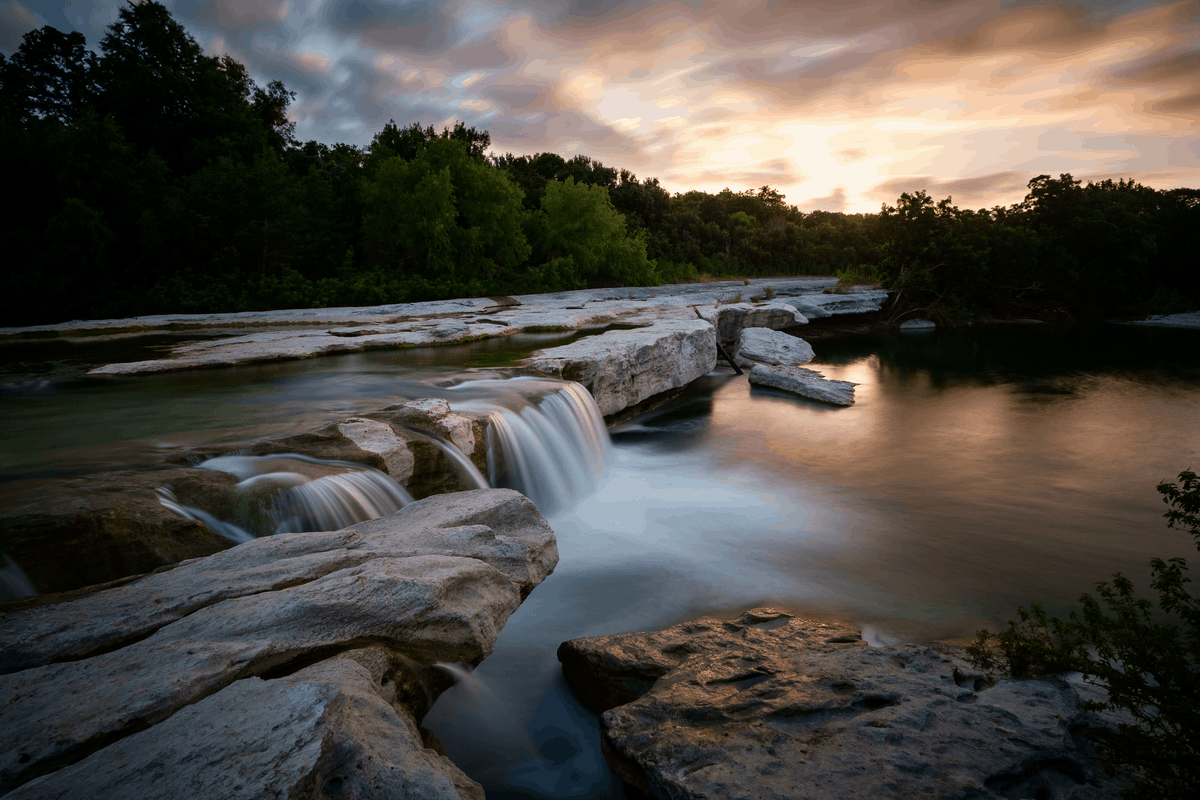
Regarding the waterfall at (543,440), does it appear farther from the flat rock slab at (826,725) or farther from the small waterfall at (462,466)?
the flat rock slab at (826,725)

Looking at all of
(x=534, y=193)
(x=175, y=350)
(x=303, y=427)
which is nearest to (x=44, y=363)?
(x=175, y=350)

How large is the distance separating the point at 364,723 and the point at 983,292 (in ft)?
110

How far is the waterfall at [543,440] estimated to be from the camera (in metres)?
5.74

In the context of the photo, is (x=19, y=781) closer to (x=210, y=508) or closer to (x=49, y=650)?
(x=49, y=650)

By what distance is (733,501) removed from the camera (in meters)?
6.85

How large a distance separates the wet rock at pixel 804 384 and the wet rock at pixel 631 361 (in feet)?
4.72

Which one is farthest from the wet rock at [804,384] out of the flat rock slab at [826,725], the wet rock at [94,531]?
the wet rock at [94,531]

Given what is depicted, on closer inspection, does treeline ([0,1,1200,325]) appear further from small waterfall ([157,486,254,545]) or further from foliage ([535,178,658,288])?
small waterfall ([157,486,254,545])

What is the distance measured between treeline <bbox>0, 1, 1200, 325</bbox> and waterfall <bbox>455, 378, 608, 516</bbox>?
10594 mm

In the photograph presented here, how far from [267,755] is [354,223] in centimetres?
2241

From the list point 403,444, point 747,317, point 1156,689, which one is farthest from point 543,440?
point 747,317

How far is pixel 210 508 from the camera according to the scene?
11.2ft

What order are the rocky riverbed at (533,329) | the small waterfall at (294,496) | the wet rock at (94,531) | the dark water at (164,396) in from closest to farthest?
the wet rock at (94,531) < the small waterfall at (294,496) < the dark water at (164,396) < the rocky riverbed at (533,329)

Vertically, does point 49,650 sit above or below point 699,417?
above
